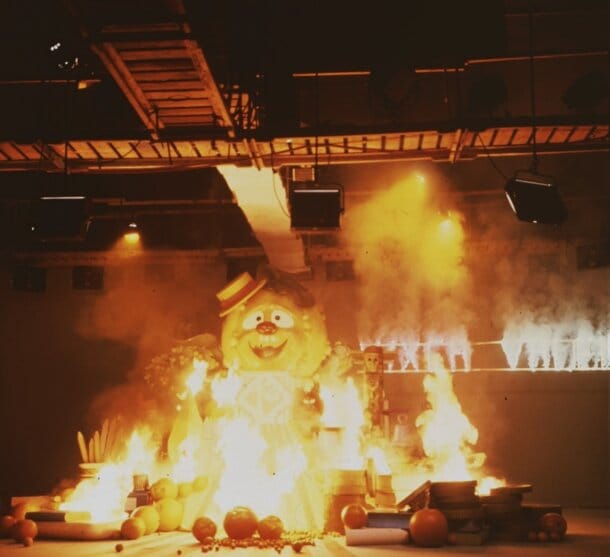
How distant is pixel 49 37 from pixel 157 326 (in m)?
6.88

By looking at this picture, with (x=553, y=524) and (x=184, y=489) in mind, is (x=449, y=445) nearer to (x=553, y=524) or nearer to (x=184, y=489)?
(x=553, y=524)

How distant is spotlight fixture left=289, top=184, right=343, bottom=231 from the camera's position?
7.62 m

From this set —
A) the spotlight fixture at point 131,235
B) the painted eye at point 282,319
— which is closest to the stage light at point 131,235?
the spotlight fixture at point 131,235

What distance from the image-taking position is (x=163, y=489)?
890cm

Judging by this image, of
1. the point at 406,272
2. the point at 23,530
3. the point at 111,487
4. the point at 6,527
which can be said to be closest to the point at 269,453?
the point at 111,487

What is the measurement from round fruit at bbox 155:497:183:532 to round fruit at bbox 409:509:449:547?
→ 2.77 meters

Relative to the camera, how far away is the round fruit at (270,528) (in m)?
7.78

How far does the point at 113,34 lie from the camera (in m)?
5.88

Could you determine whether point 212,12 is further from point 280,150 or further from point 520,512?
point 520,512

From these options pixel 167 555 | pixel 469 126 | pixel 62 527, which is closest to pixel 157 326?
pixel 62 527

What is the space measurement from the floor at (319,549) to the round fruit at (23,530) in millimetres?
90

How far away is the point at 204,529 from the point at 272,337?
244 centimetres

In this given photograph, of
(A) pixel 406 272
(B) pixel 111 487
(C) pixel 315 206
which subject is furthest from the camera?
(A) pixel 406 272

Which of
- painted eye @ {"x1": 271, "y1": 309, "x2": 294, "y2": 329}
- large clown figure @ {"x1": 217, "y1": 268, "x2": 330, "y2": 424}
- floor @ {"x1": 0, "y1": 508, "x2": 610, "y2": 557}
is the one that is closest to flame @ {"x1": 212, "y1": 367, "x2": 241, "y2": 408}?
large clown figure @ {"x1": 217, "y1": 268, "x2": 330, "y2": 424}
